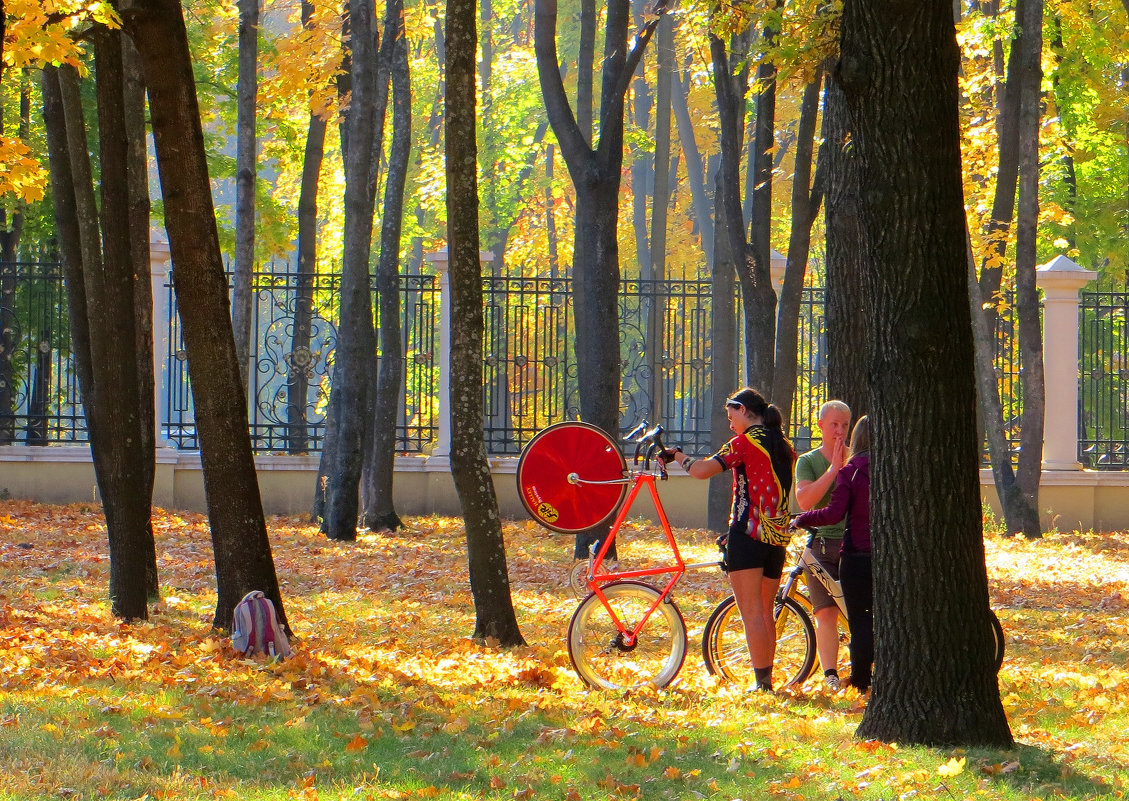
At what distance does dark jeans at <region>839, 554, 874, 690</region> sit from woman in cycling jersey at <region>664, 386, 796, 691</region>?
371 millimetres

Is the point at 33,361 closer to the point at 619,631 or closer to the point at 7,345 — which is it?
the point at 7,345

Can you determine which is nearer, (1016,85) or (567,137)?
(567,137)

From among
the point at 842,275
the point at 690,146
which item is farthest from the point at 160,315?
the point at 690,146

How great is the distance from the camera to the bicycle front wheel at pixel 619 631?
7105 millimetres

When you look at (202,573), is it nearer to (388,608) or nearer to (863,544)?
(388,608)

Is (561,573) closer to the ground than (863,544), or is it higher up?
closer to the ground

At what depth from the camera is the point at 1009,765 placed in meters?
5.30

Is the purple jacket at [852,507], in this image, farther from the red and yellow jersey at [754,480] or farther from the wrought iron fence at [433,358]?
the wrought iron fence at [433,358]

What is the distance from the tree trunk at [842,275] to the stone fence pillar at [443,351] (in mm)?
8309

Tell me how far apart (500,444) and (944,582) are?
41.2 ft

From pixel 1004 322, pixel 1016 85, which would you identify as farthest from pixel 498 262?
pixel 1016 85

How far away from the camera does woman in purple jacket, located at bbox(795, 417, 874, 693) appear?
698 cm

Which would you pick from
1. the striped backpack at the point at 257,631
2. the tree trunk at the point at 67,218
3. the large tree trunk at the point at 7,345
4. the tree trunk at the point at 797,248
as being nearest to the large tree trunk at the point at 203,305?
the striped backpack at the point at 257,631

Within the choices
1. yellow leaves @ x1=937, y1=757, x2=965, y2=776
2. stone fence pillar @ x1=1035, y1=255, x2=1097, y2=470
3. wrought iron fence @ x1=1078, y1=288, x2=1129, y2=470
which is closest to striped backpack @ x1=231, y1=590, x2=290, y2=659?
yellow leaves @ x1=937, y1=757, x2=965, y2=776
